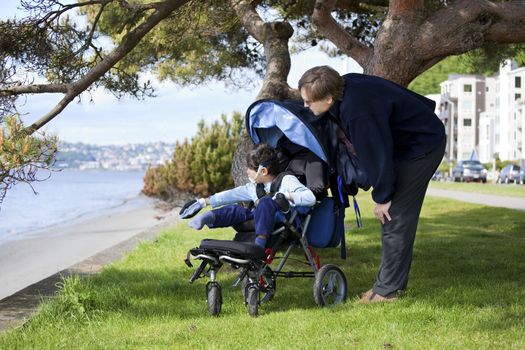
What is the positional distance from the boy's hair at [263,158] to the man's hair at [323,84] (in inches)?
28.5

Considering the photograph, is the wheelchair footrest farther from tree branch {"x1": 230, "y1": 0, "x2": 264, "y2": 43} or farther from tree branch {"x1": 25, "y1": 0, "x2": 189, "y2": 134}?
tree branch {"x1": 230, "y1": 0, "x2": 264, "y2": 43}

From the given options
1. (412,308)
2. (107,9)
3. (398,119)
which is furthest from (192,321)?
(107,9)

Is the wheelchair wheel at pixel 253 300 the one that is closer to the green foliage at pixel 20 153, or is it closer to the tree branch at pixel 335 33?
the green foliage at pixel 20 153

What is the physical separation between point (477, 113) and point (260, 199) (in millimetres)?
88602

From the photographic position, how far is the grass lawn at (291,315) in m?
4.79

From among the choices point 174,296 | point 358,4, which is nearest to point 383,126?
point 174,296

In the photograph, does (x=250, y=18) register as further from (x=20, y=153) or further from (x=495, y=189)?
(x=495, y=189)

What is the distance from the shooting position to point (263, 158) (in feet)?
19.8

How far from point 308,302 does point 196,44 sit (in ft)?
21.3

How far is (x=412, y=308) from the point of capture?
5.55 m

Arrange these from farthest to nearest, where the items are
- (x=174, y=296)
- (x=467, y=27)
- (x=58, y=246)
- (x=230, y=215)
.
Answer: (x=58, y=246), (x=467, y=27), (x=174, y=296), (x=230, y=215)

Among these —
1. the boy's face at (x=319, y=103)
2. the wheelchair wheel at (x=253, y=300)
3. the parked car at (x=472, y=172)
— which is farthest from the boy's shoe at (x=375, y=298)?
the parked car at (x=472, y=172)

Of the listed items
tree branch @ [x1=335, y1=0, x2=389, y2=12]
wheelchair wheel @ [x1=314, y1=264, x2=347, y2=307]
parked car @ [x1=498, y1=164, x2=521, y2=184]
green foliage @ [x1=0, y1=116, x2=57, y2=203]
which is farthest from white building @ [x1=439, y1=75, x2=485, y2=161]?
green foliage @ [x1=0, y1=116, x2=57, y2=203]

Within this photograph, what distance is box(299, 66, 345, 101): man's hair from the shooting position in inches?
213
